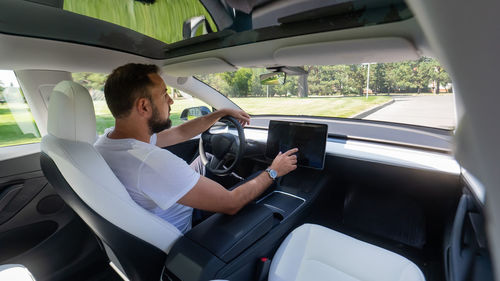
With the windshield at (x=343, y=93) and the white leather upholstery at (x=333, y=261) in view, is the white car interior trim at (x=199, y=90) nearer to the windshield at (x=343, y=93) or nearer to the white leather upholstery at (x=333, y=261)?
the windshield at (x=343, y=93)

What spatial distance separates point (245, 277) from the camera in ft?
4.61

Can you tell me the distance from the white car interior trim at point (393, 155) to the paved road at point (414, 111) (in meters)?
0.35

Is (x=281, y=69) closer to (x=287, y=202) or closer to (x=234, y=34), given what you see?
(x=234, y=34)

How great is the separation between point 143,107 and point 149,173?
0.46 meters

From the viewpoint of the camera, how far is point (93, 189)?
1.18 m

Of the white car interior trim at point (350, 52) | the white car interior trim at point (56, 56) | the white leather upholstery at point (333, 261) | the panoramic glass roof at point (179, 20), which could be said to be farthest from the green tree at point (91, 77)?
the white leather upholstery at point (333, 261)

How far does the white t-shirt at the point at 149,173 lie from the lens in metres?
1.34

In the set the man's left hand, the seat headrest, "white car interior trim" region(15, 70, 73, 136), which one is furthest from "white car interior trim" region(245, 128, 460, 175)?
"white car interior trim" region(15, 70, 73, 136)

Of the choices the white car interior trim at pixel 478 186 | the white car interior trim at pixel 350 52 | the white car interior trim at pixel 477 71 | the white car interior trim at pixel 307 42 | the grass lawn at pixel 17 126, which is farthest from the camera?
the grass lawn at pixel 17 126

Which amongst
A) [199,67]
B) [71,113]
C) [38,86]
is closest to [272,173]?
[199,67]

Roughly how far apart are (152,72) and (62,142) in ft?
2.20

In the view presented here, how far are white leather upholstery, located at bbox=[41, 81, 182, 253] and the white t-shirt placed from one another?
0.11 meters

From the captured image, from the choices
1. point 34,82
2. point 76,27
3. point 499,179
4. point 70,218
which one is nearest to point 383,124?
point 499,179

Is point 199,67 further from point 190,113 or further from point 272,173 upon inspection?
point 190,113
